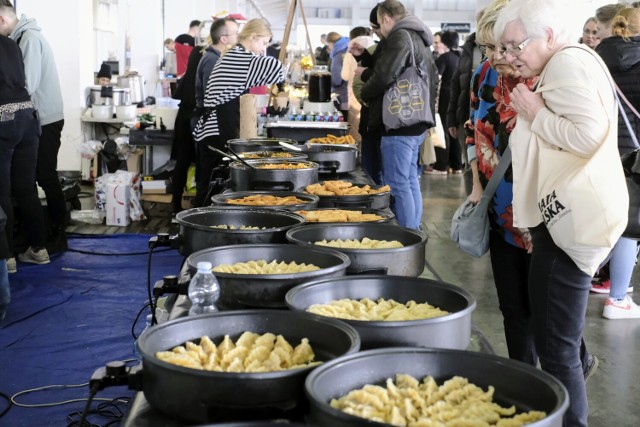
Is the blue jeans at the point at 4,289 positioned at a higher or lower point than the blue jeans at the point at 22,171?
lower

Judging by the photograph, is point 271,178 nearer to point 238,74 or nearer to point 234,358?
point 234,358

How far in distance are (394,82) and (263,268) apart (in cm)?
314

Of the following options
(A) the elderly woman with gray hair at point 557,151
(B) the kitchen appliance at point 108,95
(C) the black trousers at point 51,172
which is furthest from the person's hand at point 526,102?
(B) the kitchen appliance at point 108,95

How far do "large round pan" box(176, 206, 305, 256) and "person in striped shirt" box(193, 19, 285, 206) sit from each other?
2727 millimetres

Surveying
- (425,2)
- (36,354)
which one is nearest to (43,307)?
(36,354)

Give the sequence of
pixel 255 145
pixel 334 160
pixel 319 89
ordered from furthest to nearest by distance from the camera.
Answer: pixel 319 89 < pixel 255 145 < pixel 334 160

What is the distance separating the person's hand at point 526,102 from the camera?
1949mm

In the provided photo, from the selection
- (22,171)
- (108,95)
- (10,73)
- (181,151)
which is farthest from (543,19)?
(108,95)

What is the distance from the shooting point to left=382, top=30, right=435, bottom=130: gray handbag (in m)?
4.77

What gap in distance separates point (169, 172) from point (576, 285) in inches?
204

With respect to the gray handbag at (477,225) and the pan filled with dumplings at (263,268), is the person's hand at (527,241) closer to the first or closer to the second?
the gray handbag at (477,225)

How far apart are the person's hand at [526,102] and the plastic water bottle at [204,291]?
2.94 feet

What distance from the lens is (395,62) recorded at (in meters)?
4.72

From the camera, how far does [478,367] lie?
1278 millimetres
